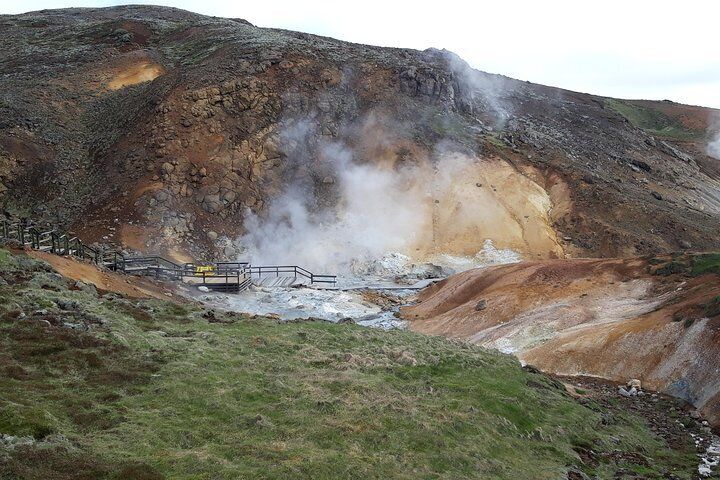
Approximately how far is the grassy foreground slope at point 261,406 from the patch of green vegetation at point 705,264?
47.2ft

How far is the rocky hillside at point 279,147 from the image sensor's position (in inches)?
1954

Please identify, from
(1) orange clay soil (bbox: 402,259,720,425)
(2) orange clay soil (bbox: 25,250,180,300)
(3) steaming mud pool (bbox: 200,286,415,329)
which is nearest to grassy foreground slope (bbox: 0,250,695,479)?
(2) orange clay soil (bbox: 25,250,180,300)

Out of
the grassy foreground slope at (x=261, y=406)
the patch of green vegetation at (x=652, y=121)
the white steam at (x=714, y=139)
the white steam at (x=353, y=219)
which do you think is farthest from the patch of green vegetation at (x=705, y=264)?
the patch of green vegetation at (x=652, y=121)

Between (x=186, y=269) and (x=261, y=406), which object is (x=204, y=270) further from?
(x=261, y=406)

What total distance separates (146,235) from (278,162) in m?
14.2

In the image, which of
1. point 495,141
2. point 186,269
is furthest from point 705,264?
point 495,141

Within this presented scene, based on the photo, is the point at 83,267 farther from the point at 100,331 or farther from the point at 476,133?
the point at 476,133

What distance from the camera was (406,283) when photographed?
46.9 m

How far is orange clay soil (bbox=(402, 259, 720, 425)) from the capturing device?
22906 mm

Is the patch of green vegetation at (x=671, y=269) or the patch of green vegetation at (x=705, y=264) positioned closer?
the patch of green vegetation at (x=705, y=264)

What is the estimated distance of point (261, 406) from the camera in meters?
13.4

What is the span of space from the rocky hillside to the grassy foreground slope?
2821 cm

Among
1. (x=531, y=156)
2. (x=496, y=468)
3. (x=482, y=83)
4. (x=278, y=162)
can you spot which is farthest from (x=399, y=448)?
(x=482, y=83)

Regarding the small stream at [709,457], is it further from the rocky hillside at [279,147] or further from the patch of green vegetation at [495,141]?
the patch of green vegetation at [495,141]
